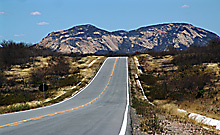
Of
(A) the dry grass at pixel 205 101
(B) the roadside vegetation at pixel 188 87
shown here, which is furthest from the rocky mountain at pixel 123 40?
(A) the dry grass at pixel 205 101

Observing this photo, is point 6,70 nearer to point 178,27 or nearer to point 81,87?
point 81,87

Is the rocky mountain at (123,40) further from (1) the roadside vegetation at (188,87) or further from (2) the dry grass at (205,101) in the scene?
(2) the dry grass at (205,101)

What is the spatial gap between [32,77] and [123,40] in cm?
15287

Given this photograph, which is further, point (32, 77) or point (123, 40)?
point (123, 40)

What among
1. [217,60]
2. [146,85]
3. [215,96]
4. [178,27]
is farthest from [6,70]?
[178,27]

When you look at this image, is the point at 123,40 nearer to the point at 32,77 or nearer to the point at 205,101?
the point at 32,77

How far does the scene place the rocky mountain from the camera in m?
171

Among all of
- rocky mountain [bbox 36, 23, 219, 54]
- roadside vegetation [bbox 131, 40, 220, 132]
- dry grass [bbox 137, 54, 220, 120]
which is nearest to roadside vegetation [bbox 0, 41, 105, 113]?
roadside vegetation [bbox 131, 40, 220, 132]

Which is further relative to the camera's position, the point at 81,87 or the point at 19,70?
the point at 19,70

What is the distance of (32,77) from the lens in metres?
40.8

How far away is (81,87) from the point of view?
1344 inches

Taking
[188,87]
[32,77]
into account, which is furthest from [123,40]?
[188,87]

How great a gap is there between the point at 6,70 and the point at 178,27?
176m

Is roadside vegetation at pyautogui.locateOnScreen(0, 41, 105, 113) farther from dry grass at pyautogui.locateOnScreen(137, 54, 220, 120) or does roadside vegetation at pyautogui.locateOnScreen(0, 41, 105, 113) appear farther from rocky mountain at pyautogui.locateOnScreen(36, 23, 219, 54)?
rocky mountain at pyautogui.locateOnScreen(36, 23, 219, 54)
